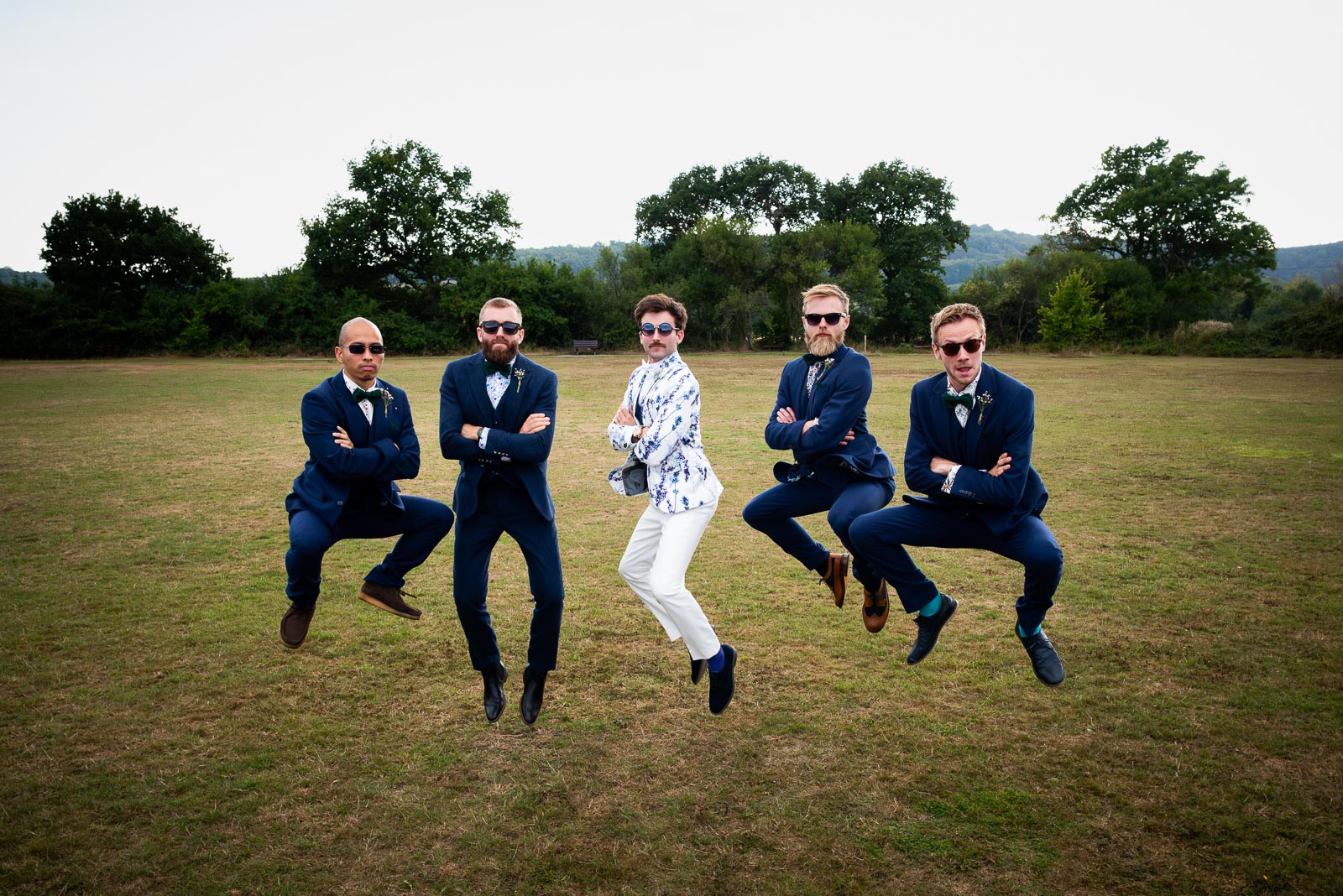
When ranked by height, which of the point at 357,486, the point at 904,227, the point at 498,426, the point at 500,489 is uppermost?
Result: the point at 904,227

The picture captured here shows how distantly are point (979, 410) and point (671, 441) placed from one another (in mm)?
2079

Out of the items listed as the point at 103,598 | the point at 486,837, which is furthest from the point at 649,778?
the point at 103,598

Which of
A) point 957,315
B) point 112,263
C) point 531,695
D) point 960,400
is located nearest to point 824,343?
point 957,315

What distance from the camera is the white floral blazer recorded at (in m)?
5.34

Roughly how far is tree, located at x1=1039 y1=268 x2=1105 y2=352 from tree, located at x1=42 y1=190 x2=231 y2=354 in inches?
2334

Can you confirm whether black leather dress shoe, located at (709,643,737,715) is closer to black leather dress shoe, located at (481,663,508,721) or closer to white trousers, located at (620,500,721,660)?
white trousers, located at (620,500,721,660)

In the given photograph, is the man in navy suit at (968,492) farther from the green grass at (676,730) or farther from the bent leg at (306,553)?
the bent leg at (306,553)

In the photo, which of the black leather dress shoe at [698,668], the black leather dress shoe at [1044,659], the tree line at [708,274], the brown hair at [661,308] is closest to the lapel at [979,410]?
the black leather dress shoe at [1044,659]

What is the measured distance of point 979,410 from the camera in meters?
5.48

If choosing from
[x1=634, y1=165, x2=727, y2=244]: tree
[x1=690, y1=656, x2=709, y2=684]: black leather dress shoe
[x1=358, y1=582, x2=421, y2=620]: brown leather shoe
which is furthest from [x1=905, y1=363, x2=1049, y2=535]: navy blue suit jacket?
[x1=634, y1=165, x2=727, y2=244]: tree

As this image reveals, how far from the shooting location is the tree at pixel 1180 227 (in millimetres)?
68438

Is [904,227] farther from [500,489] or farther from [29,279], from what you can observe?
[500,489]

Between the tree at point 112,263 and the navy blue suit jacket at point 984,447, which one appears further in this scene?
the tree at point 112,263

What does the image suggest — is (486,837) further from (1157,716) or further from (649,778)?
(1157,716)
